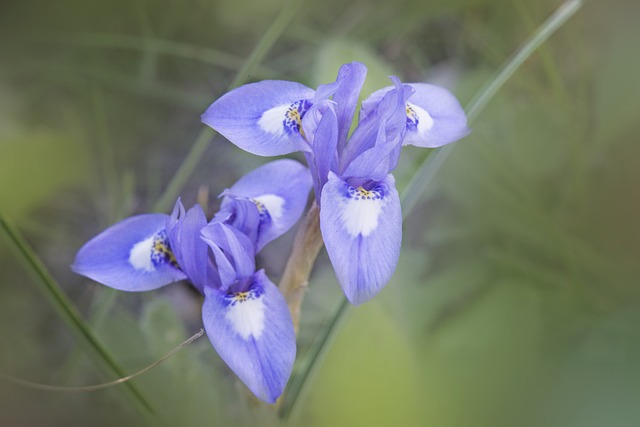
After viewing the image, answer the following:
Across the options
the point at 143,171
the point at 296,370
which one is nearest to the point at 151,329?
the point at 296,370

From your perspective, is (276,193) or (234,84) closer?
(276,193)

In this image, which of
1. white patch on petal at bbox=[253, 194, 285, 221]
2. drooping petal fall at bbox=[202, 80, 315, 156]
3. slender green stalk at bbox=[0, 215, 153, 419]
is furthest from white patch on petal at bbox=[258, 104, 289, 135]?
slender green stalk at bbox=[0, 215, 153, 419]

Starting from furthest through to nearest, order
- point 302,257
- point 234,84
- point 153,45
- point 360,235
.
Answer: point 153,45
point 234,84
point 302,257
point 360,235

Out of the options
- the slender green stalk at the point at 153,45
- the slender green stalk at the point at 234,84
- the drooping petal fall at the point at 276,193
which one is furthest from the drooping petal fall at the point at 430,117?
the slender green stalk at the point at 153,45

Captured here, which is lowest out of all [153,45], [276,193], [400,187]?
[400,187]

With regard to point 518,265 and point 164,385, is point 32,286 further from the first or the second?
point 518,265

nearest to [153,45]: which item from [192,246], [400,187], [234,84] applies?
[234,84]

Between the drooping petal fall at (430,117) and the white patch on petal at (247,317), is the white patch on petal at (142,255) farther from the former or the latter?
the drooping petal fall at (430,117)

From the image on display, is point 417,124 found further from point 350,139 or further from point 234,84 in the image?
point 234,84
